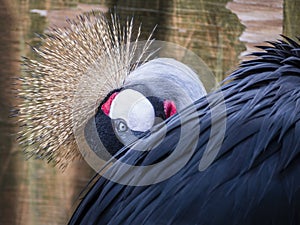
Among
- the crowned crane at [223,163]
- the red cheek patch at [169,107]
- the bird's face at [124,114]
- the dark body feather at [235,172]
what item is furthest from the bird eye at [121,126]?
the dark body feather at [235,172]

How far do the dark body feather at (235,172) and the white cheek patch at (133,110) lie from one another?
0.47m

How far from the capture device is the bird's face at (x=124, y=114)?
1783 mm

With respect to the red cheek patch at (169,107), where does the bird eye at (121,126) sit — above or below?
below

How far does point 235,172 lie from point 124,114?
2.22 feet

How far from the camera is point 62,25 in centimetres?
176

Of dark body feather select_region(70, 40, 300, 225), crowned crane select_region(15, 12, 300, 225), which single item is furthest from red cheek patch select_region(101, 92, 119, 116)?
dark body feather select_region(70, 40, 300, 225)

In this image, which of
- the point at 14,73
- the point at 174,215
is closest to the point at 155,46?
the point at 14,73

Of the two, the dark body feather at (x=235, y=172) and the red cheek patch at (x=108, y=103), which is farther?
the red cheek patch at (x=108, y=103)

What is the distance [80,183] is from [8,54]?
346mm

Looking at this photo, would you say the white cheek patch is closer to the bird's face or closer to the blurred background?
the bird's face

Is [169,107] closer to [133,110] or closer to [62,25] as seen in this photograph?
[133,110]

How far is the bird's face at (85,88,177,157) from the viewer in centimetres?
178

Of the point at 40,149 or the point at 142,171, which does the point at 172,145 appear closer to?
the point at 142,171

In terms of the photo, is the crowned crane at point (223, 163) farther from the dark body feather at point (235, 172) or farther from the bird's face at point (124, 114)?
the bird's face at point (124, 114)
